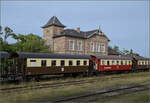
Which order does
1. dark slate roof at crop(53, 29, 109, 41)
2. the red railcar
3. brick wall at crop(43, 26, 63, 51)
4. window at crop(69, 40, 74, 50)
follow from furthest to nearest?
brick wall at crop(43, 26, 63, 51)
window at crop(69, 40, 74, 50)
dark slate roof at crop(53, 29, 109, 41)
the red railcar

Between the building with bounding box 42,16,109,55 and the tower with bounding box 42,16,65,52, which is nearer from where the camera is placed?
the building with bounding box 42,16,109,55

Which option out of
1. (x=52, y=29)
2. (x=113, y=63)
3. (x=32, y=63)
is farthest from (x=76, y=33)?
(x=32, y=63)

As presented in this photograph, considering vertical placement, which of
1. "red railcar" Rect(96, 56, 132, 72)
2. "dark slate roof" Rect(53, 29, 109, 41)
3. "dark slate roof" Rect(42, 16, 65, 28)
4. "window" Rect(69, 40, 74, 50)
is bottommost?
"red railcar" Rect(96, 56, 132, 72)

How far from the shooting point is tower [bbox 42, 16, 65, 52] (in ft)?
137

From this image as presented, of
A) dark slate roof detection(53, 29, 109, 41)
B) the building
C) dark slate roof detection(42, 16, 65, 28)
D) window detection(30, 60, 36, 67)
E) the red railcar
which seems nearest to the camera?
window detection(30, 60, 36, 67)

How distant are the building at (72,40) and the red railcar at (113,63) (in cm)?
1278

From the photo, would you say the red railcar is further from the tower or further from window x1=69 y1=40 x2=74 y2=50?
the tower

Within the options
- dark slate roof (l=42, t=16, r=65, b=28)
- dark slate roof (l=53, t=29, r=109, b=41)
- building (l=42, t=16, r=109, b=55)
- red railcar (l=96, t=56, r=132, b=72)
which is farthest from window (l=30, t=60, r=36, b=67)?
dark slate roof (l=42, t=16, r=65, b=28)

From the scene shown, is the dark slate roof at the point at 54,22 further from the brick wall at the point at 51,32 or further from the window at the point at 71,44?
the window at the point at 71,44

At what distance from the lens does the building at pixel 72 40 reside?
37628 mm

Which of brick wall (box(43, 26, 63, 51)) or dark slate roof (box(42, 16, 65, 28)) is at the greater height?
dark slate roof (box(42, 16, 65, 28))

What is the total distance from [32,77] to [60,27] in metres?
26.9

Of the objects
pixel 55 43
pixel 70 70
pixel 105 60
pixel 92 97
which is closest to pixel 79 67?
pixel 70 70

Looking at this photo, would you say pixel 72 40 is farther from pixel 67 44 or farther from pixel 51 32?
pixel 51 32
